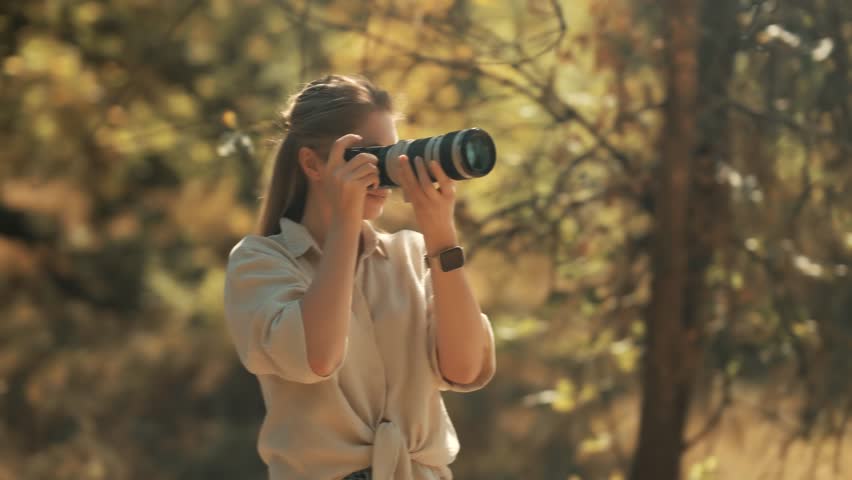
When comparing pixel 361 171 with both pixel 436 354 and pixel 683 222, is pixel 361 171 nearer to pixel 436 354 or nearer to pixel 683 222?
pixel 436 354

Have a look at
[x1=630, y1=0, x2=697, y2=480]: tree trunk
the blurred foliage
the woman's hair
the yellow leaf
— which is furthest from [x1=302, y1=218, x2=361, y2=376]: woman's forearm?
[x1=630, y1=0, x2=697, y2=480]: tree trunk

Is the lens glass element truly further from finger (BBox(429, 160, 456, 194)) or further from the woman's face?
the woman's face

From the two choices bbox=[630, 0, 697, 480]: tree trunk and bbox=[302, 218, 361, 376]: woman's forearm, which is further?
bbox=[630, 0, 697, 480]: tree trunk

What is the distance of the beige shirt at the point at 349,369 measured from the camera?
1600mm

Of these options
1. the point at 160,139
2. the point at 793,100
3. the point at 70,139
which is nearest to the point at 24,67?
the point at 160,139

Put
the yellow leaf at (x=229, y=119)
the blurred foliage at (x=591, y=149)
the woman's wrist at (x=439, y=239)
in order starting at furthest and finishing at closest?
the blurred foliage at (x=591, y=149)
the yellow leaf at (x=229, y=119)
the woman's wrist at (x=439, y=239)

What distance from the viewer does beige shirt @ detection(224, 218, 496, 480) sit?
1.60 meters

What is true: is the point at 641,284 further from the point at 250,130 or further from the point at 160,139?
the point at 160,139

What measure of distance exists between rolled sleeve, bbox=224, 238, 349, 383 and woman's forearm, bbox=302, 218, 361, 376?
12 mm

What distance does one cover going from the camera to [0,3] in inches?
183

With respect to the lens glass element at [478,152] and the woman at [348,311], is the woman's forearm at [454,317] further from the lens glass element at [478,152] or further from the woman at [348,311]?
the lens glass element at [478,152]

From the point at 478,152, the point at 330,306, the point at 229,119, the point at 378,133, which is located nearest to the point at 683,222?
the point at 229,119

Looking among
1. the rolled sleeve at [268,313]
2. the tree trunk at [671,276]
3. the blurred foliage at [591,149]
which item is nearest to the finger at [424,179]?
the rolled sleeve at [268,313]

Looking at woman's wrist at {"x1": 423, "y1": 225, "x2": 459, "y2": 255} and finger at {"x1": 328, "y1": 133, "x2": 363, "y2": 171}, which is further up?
finger at {"x1": 328, "y1": 133, "x2": 363, "y2": 171}
